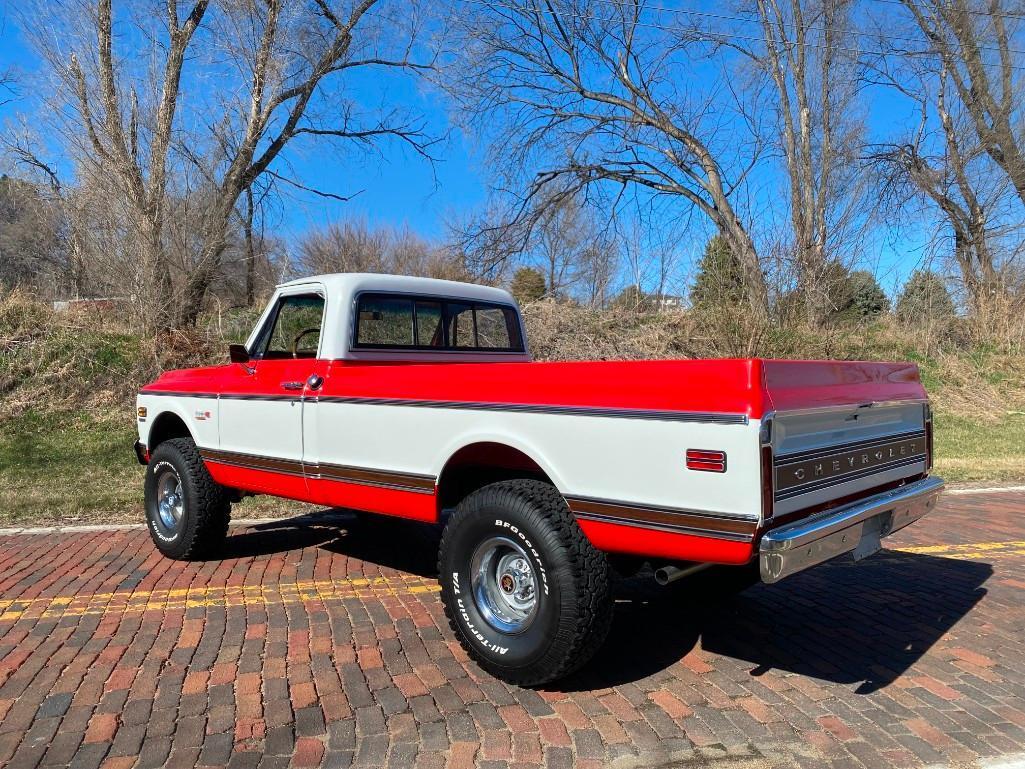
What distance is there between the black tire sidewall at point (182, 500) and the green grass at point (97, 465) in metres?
1.33

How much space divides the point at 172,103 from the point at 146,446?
10646 mm

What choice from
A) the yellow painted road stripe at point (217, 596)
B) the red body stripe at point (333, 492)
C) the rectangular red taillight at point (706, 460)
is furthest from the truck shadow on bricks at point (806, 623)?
the yellow painted road stripe at point (217, 596)

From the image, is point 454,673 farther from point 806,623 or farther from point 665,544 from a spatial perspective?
point 806,623

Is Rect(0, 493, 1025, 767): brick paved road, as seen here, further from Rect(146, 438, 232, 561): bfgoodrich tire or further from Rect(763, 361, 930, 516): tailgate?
Rect(763, 361, 930, 516): tailgate

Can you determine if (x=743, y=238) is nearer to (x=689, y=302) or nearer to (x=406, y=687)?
(x=689, y=302)

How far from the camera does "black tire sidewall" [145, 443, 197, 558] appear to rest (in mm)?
5312

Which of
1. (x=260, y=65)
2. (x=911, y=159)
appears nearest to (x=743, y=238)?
(x=911, y=159)

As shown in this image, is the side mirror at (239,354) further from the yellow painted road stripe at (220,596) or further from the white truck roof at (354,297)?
the yellow painted road stripe at (220,596)

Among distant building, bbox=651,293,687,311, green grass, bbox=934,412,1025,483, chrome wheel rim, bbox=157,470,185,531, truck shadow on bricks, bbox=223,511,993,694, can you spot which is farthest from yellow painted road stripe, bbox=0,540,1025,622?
distant building, bbox=651,293,687,311

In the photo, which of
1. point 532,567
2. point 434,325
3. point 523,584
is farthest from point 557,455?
point 434,325

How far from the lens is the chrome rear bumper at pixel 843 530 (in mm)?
2674

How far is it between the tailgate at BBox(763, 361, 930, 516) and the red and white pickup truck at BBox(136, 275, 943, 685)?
0.04ft

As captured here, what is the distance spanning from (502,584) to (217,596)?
7.10 ft

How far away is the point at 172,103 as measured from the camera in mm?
14234
